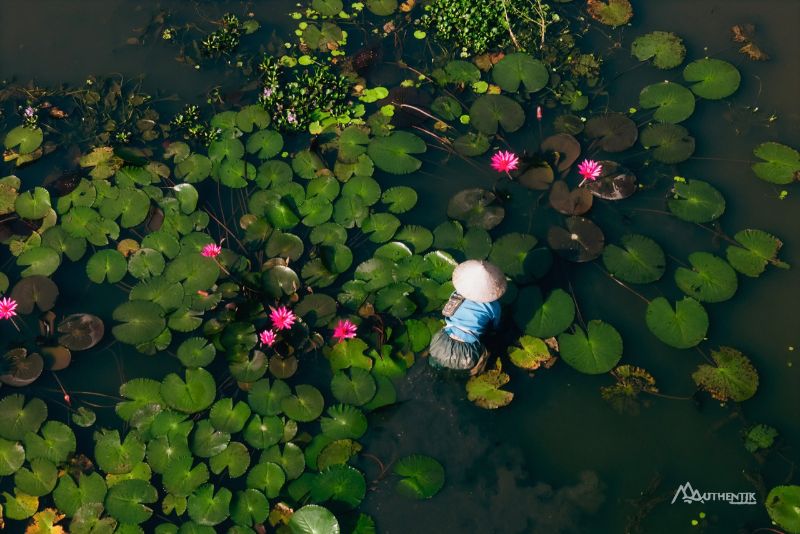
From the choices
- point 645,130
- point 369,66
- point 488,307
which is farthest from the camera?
point 369,66

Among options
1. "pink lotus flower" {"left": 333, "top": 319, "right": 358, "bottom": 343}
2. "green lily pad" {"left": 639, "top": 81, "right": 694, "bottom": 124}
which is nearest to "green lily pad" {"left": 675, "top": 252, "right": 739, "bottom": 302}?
"green lily pad" {"left": 639, "top": 81, "right": 694, "bottom": 124}

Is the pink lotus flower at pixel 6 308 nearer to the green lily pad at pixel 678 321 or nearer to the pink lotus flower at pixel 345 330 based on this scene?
the pink lotus flower at pixel 345 330

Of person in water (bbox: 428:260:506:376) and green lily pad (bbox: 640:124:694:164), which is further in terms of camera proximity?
green lily pad (bbox: 640:124:694:164)

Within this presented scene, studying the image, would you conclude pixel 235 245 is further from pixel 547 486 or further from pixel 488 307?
pixel 547 486

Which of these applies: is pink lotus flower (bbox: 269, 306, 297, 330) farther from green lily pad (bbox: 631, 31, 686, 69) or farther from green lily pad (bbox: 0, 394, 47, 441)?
green lily pad (bbox: 631, 31, 686, 69)

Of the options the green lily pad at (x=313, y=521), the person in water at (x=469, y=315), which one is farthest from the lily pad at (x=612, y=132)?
the green lily pad at (x=313, y=521)

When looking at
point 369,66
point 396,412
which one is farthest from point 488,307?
point 369,66

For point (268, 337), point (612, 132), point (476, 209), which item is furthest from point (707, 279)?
point (268, 337)

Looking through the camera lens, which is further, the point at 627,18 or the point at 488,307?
the point at 627,18
